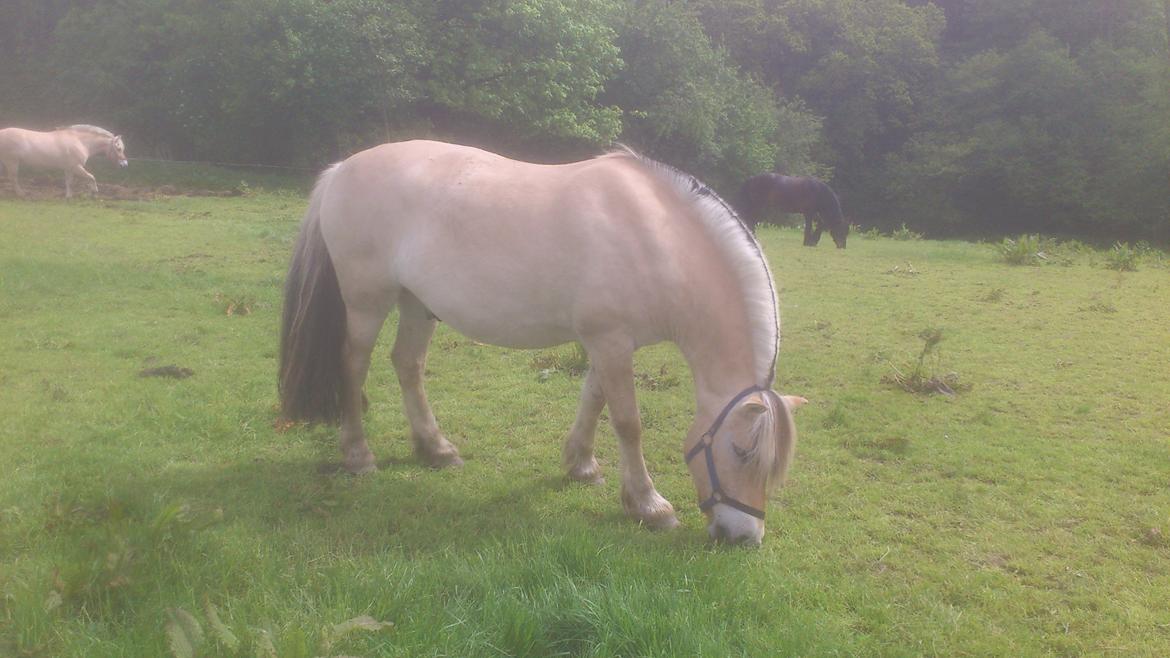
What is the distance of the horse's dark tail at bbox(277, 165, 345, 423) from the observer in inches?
156

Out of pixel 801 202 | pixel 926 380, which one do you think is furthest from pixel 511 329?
pixel 801 202

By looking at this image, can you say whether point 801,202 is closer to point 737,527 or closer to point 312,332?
point 312,332

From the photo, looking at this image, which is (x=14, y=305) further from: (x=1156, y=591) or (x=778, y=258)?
(x=778, y=258)

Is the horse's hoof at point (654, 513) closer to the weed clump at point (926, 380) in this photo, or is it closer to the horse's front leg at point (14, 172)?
the weed clump at point (926, 380)

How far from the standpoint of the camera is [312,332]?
13.0ft

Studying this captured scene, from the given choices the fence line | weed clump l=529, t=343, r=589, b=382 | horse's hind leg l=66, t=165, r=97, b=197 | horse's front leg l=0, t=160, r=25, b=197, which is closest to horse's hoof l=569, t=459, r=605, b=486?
weed clump l=529, t=343, r=589, b=382

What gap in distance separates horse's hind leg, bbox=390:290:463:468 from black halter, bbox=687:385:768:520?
→ 1.55 metres

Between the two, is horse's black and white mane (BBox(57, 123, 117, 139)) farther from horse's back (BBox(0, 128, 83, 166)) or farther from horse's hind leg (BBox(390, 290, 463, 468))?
horse's hind leg (BBox(390, 290, 463, 468))

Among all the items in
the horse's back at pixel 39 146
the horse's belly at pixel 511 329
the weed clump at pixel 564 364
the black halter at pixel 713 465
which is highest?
the horse's back at pixel 39 146

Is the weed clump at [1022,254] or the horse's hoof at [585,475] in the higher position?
the weed clump at [1022,254]

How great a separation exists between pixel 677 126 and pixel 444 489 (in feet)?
60.8

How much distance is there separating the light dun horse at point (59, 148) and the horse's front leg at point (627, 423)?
1091 cm

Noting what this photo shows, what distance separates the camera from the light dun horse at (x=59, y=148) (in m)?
10.7

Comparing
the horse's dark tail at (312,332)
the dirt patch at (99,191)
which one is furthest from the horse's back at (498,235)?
the dirt patch at (99,191)
